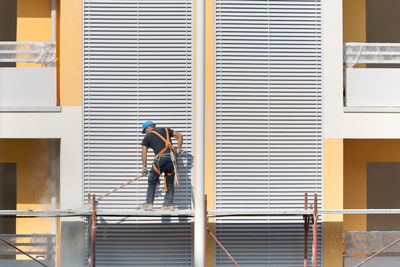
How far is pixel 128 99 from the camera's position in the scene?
10.8 metres

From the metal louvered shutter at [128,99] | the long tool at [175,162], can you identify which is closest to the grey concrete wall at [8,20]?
the metal louvered shutter at [128,99]

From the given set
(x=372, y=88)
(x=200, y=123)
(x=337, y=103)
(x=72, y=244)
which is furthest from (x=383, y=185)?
(x=200, y=123)

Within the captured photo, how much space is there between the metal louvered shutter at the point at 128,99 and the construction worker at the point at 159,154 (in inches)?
15.8

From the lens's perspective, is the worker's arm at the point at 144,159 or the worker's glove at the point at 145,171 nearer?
the worker's arm at the point at 144,159

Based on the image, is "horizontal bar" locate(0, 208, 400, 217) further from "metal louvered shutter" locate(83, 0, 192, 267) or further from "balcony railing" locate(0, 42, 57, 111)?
"balcony railing" locate(0, 42, 57, 111)

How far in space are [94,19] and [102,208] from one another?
2.97 meters

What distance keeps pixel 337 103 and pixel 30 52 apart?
4903 millimetres

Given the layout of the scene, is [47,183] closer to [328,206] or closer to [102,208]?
[102,208]

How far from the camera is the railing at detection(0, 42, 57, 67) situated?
10.8m

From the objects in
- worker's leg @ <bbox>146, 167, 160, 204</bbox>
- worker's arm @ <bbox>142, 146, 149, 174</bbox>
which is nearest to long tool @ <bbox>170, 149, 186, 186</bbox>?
worker's leg @ <bbox>146, 167, 160, 204</bbox>

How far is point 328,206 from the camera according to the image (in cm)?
1080

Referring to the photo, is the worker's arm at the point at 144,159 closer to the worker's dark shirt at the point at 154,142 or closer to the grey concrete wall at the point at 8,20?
the worker's dark shirt at the point at 154,142

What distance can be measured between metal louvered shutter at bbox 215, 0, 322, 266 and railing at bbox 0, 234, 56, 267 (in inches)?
107

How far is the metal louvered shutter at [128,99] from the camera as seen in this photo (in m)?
10.7
